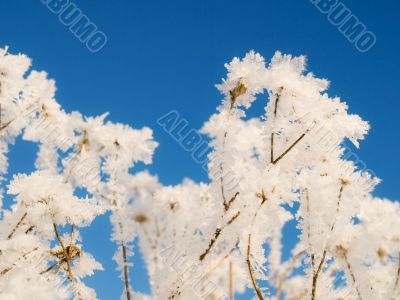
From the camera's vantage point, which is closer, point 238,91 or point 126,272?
point 126,272

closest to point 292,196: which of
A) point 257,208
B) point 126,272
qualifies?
point 257,208

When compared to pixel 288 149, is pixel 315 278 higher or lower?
lower

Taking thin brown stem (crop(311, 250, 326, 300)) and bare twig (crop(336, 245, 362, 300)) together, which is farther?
bare twig (crop(336, 245, 362, 300))

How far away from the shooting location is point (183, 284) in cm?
139

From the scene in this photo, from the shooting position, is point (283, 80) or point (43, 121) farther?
point (43, 121)

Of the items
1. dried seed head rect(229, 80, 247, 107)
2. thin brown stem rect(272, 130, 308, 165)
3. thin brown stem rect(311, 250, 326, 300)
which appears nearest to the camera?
thin brown stem rect(311, 250, 326, 300)

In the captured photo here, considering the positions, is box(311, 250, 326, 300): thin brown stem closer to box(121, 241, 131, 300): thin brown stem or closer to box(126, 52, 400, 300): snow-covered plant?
box(126, 52, 400, 300): snow-covered plant

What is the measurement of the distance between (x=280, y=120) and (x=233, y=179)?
28 centimetres

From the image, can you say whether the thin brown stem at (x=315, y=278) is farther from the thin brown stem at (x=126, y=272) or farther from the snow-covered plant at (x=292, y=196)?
the thin brown stem at (x=126, y=272)

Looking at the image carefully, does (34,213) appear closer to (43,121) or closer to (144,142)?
(43,121)

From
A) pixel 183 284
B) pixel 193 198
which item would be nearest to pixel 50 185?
pixel 183 284

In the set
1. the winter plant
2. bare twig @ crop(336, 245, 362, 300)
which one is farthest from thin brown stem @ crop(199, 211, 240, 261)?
bare twig @ crop(336, 245, 362, 300)

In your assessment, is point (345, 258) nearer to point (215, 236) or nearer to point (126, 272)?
point (215, 236)

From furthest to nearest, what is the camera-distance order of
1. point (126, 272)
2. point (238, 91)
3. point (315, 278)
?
point (238, 91), point (126, 272), point (315, 278)
